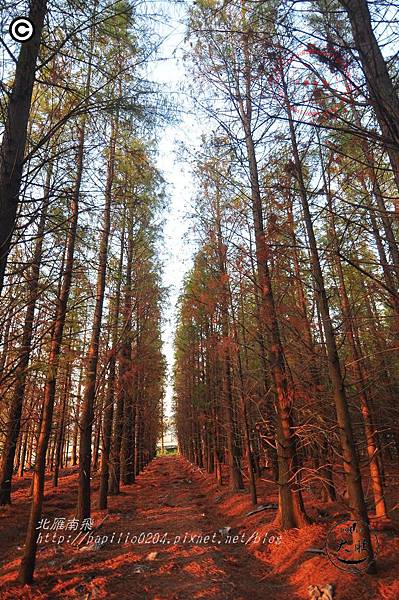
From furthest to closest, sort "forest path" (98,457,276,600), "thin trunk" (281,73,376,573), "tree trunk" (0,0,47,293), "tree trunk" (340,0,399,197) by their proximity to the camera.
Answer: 1. "forest path" (98,457,276,600)
2. "thin trunk" (281,73,376,573)
3. "tree trunk" (0,0,47,293)
4. "tree trunk" (340,0,399,197)

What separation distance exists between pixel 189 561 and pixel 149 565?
0.68 metres

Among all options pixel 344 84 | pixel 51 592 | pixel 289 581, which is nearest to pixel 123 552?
pixel 51 592

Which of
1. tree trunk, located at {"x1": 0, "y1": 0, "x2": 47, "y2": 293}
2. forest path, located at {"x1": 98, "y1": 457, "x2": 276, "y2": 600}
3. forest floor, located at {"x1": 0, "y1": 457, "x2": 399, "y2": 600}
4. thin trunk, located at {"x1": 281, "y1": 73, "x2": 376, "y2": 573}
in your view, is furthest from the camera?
forest path, located at {"x1": 98, "y1": 457, "x2": 276, "y2": 600}

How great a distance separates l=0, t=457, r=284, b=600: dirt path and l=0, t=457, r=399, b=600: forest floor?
0.02 meters

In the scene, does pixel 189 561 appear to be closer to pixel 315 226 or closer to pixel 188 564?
pixel 188 564

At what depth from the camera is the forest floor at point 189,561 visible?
5.00 meters

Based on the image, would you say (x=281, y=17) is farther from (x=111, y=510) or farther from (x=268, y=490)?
(x=268, y=490)

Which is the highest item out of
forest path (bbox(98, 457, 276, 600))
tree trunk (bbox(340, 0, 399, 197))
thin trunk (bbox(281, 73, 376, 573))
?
tree trunk (bbox(340, 0, 399, 197))

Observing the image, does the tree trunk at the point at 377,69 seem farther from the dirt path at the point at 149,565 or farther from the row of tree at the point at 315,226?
the dirt path at the point at 149,565

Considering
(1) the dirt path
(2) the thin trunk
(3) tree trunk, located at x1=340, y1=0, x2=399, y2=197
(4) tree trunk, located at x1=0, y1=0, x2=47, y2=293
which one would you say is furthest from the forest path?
(3) tree trunk, located at x1=340, y1=0, x2=399, y2=197

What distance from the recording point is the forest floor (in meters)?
5.00

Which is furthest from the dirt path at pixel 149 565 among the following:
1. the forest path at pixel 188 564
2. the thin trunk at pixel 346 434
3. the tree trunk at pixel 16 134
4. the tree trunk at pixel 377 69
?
the tree trunk at pixel 377 69

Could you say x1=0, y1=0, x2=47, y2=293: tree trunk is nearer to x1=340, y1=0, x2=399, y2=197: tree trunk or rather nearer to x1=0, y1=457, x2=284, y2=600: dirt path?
x1=340, y1=0, x2=399, y2=197: tree trunk

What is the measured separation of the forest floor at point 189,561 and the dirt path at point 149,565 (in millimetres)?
15
